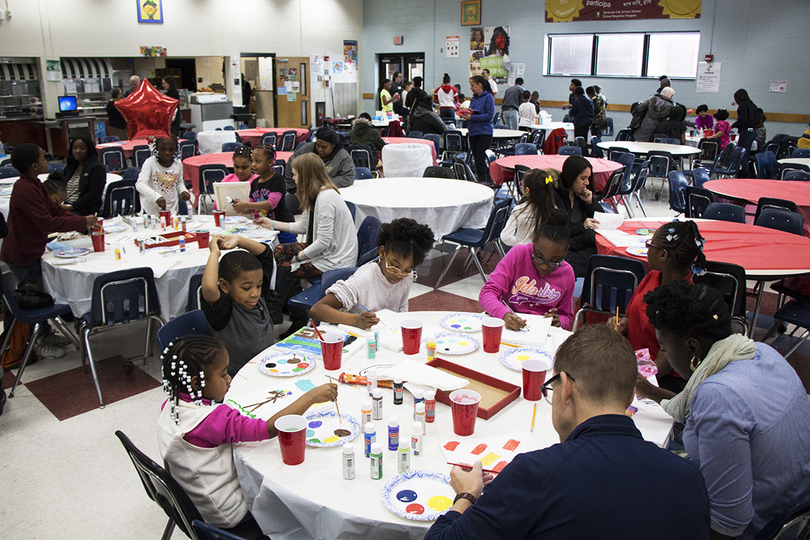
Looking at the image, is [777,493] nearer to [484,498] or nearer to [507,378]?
[507,378]

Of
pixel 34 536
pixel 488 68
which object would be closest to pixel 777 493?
pixel 34 536

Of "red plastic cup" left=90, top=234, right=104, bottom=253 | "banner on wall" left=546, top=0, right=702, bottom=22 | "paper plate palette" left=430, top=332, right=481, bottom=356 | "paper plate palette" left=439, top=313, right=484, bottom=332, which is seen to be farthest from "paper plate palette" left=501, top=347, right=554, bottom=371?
"banner on wall" left=546, top=0, right=702, bottom=22

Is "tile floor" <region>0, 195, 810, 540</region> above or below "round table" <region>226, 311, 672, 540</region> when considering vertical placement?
below

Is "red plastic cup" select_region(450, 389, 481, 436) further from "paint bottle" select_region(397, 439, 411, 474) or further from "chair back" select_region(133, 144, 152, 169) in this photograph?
"chair back" select_region(133, 144, 152, 169)

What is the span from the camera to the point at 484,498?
1.29 metres

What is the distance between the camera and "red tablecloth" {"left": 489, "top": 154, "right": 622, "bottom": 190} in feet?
25.4

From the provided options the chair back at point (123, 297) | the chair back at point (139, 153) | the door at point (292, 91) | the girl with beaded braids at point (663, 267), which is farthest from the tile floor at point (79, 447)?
the door at point (292, 91)

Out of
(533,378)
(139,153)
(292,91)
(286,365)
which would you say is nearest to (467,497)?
(533,378)

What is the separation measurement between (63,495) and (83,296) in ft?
4.77

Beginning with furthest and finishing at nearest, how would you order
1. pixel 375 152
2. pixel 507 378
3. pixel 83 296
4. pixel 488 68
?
pixel 488 68 < pixel 375 152 < pixel 83 296 < pixel 507 378

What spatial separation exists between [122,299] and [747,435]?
134 inches

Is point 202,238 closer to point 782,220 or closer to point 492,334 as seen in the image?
point 492,334

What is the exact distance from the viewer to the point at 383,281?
314 centimetres

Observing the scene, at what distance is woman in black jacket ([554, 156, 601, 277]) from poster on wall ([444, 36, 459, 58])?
13260mm
